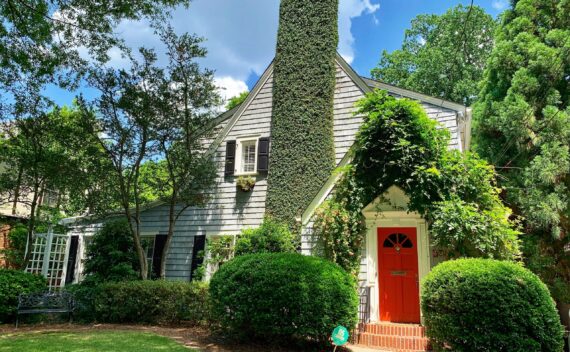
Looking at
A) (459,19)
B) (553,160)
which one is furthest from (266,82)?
(459,19)

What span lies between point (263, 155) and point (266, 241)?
10.2 ft

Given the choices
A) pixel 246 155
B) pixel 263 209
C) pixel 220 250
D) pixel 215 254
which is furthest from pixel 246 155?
pixel 215 254

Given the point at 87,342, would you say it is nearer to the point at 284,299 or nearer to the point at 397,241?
the point at 284,299

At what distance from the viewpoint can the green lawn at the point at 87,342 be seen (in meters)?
6.30

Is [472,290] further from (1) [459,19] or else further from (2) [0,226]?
(1) [459,19]

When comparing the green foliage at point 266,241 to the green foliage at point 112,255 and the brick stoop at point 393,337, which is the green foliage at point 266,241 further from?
the green foliage at point 112,255

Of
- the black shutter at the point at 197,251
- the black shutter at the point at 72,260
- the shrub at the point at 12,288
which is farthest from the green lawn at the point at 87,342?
the black shutter at the point at 72,260

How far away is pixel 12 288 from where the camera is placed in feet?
31.0

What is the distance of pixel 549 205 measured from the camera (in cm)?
Answer: 953

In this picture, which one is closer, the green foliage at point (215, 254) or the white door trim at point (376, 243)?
the white door trim at point (376, 243)

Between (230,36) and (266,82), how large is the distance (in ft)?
7.05

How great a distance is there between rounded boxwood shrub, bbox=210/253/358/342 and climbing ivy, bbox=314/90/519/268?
1796 millimetres

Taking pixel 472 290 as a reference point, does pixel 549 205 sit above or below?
above

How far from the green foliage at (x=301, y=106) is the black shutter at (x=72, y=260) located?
7538 millimetres
